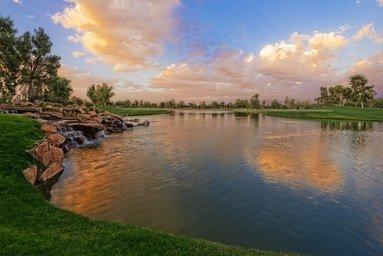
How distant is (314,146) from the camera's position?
4800 centimetres

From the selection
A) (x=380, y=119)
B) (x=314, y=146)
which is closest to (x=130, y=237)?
(x=314, y=146)

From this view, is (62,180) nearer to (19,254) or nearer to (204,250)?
(19,254)

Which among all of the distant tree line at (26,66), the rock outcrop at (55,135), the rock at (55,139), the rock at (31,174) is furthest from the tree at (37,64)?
the rock at (31,174)

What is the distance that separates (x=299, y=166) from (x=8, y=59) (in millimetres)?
72514

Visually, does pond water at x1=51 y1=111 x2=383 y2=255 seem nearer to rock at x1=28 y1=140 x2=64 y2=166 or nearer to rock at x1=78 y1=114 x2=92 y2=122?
rock at x1=28 y1=140 x2=64 y2=166

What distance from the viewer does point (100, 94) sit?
547 ft

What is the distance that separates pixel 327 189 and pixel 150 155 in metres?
21.5

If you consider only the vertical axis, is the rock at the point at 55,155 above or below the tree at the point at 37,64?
below

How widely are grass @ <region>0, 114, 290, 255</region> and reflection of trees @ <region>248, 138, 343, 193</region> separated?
47.8 ft

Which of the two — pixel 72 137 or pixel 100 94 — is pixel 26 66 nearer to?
pixel 72 137

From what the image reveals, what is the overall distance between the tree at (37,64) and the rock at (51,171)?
197 feet

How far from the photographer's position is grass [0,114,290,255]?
12.0 metres

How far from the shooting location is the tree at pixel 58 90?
87.7 metres

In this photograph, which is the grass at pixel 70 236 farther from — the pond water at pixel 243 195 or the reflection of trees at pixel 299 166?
the reflection of trees at pixel 299 166
